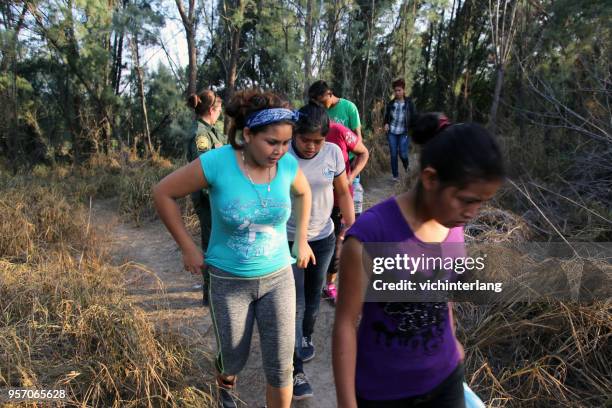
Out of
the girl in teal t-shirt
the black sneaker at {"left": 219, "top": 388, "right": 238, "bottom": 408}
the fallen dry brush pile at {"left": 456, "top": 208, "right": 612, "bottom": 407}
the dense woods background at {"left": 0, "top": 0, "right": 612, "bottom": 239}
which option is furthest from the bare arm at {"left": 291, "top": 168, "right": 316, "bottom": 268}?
the dense woods background at {"left": 0, "top": 0, "right": 612, "bottom": 239}

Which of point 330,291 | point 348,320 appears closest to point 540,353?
point 330,291

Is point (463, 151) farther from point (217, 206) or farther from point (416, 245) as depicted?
point (217, 206)

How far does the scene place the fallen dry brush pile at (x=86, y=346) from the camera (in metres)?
2.18

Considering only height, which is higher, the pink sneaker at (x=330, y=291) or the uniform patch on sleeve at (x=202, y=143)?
the uniform patch on sleeve at (x=202, y=143)

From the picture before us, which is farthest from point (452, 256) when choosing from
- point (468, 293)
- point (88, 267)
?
point (88, 267)

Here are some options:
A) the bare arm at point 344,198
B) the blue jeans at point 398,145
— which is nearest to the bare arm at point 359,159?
the bare arm at point 344,198

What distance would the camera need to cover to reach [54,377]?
2.23 metres

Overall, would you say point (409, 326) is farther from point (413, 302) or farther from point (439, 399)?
point (439, 399)

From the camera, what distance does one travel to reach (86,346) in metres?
2.44

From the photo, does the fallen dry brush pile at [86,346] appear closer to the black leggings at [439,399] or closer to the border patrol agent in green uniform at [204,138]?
the border patrol agent in green uniform at [204,138]

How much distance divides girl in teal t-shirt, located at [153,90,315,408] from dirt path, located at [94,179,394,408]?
2.56ft

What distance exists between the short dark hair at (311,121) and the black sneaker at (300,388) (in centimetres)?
139

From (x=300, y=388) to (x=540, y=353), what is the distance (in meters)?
1.42

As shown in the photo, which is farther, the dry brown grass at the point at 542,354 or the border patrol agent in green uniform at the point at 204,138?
the border patrol agent in green uniform at the point at 204,138
